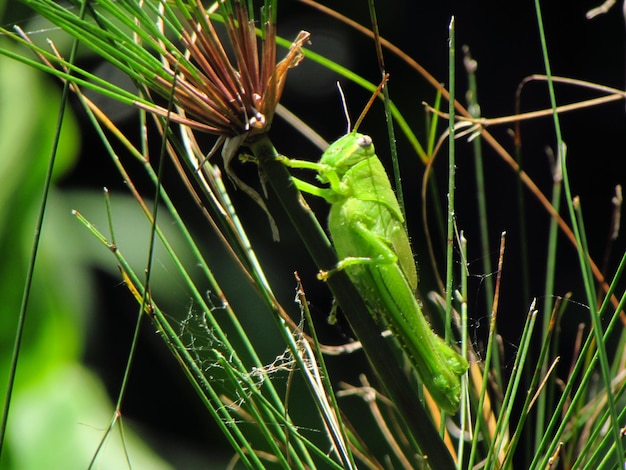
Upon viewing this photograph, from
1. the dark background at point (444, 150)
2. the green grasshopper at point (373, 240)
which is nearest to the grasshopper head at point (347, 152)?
the green grasshopper at point (373, 240)

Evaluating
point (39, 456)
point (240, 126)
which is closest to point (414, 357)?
point (240, 126)

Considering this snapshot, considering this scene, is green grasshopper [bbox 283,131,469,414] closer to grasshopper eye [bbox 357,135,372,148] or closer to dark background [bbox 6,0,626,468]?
grasshopper eye [bbox 357,135,372,148]

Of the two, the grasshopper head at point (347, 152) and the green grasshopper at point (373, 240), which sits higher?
the grasshopper head at point (347, 152)

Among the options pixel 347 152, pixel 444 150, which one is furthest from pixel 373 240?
pixel 444 150

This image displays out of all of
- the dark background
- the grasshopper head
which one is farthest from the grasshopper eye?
the dark background

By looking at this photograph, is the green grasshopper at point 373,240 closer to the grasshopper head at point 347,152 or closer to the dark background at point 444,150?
the grasshopper head at point 347,152

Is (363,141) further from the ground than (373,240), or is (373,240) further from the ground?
(363,141)

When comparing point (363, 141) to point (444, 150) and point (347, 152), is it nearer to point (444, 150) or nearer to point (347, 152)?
point (347, 152)

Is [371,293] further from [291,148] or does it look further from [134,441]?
[291,148]
